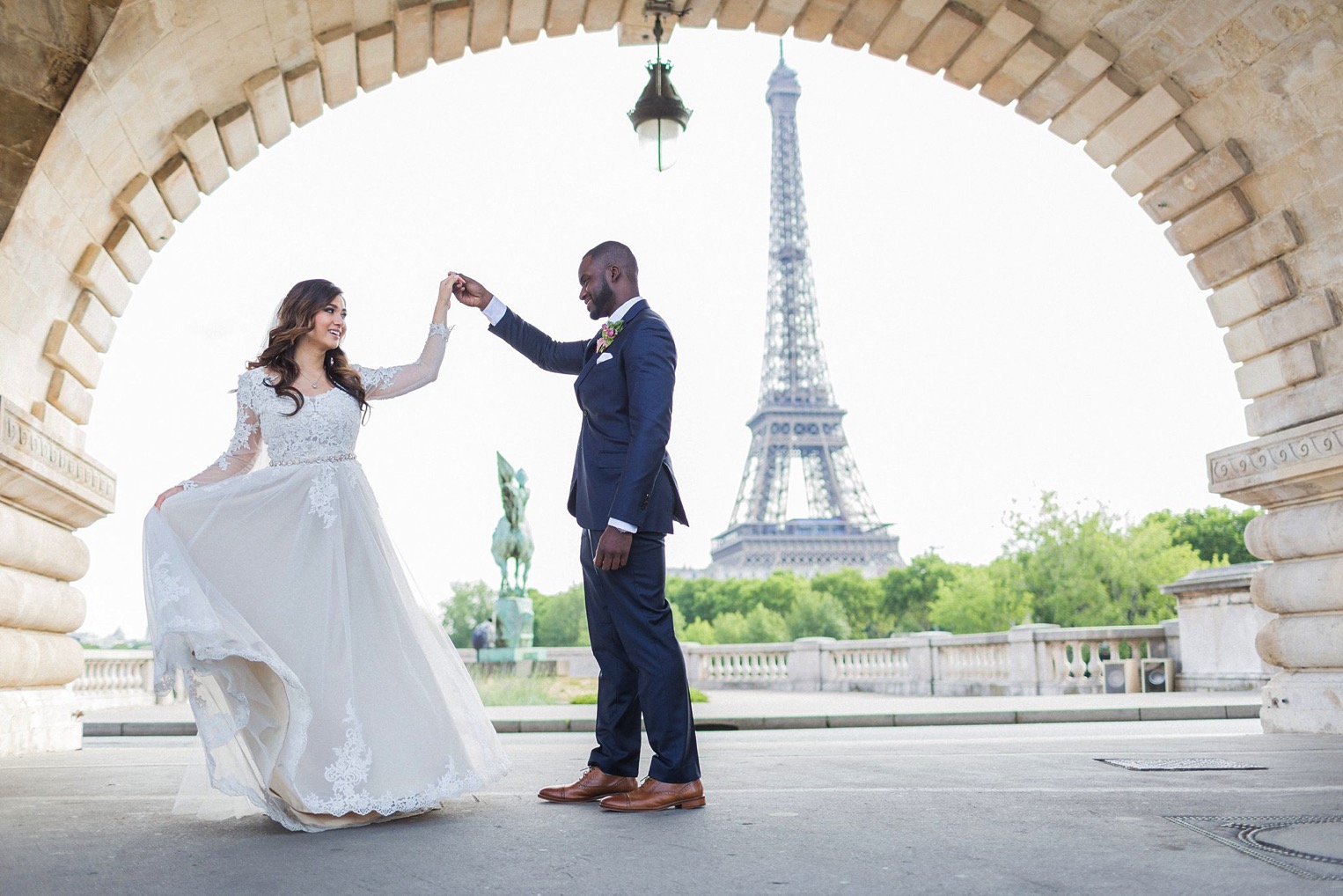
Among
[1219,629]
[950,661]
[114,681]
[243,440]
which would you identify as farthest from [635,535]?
[950,661]

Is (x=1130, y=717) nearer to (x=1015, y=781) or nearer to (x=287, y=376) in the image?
(x=1015, y=781)

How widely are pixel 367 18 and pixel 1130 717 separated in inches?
345

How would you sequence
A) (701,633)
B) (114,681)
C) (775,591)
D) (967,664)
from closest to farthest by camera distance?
(114,681)
(967,664)
(701,633)
(775,591)

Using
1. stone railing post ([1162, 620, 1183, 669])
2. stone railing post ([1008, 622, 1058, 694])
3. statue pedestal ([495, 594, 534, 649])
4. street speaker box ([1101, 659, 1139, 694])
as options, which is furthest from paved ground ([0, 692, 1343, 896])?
statue pedestal ([495, 594, 534, 649])

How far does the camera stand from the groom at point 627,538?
3.97 metres

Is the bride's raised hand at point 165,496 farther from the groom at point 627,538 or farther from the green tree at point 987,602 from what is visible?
the green tree at point 987,602

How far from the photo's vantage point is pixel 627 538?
3910 millimetres

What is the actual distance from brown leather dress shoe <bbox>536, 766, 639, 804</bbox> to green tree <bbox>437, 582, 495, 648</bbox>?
2691 inches

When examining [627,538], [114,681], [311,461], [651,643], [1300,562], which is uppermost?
[311,461]

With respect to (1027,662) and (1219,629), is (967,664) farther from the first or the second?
(1219,629)

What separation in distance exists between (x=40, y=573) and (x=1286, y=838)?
21.5 feet

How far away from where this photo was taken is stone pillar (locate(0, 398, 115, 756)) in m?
6.28

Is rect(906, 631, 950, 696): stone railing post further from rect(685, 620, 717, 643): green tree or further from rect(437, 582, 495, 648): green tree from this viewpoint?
rect(437, 582, 495, 648): green tree

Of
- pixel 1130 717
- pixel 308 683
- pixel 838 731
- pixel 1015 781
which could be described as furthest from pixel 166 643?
pixel 1130 717
